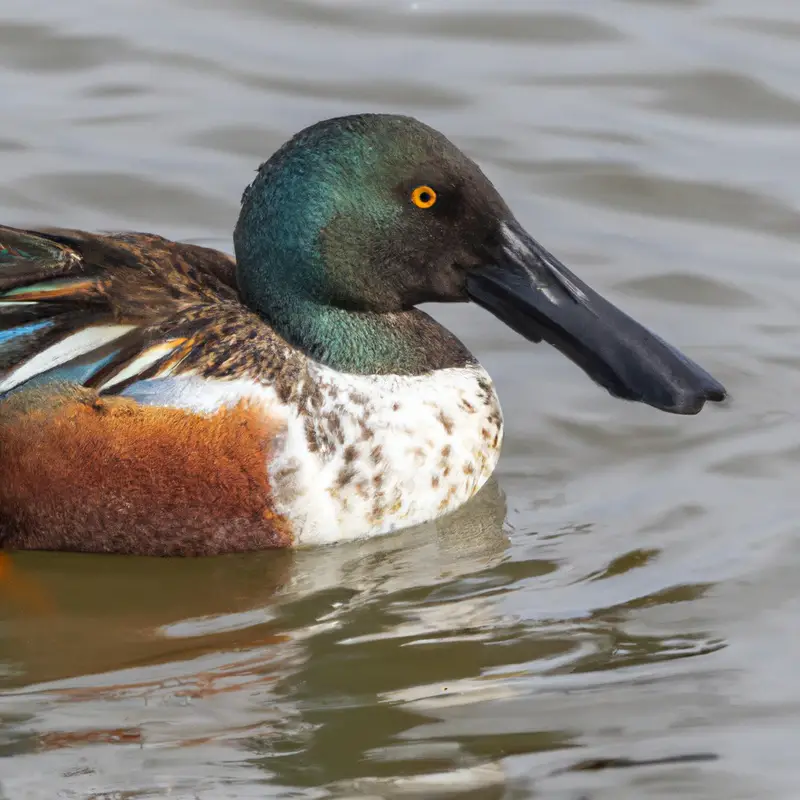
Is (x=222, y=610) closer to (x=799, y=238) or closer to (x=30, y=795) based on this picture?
(x=30, y=795)

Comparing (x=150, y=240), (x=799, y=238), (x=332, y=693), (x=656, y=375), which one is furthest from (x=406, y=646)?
(x=799, y=238)

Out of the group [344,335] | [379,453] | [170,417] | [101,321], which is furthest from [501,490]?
[101,321]

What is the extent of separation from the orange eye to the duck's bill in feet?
0.78

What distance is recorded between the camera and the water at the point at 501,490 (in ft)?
14.5

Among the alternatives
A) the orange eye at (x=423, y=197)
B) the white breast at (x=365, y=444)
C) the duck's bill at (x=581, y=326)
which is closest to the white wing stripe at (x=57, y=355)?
the white breast at (x=365, y=444)

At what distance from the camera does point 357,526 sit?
5.41m

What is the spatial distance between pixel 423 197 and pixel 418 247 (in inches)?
6.1

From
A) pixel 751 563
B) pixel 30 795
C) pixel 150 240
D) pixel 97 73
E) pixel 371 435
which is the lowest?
pixel 30 795

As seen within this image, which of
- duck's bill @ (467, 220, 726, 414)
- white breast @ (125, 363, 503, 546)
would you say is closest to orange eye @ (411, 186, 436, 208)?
duck's bill @ (467, 220, 726, 414)

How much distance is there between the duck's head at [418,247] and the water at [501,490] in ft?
2.01

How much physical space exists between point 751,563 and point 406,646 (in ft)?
3.82

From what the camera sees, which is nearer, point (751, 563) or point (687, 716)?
point (687, 716)

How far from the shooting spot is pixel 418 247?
214 inches

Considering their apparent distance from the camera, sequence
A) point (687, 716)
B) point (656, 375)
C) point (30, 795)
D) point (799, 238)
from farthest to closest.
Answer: point (799, 238)
point (656, 375)
point (687, 716)
point (30, 795)
